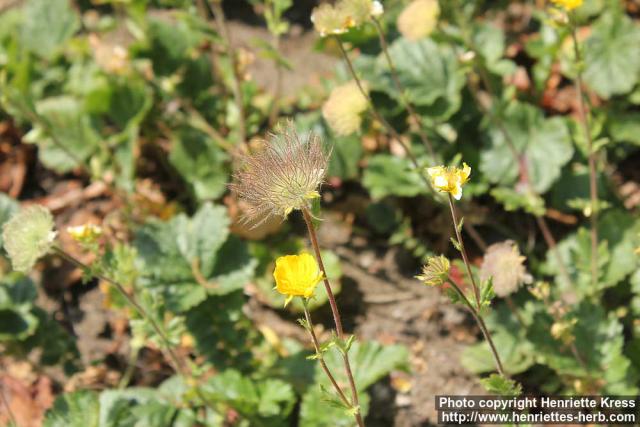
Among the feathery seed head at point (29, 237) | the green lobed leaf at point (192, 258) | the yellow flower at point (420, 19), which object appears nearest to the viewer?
the feathery seed head at point (29, 237)

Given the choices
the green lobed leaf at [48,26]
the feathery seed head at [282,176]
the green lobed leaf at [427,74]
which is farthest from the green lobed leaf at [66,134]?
the feathery seed head at [282,176]

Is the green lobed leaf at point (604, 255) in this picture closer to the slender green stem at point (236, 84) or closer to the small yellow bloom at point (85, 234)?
the slender green stem at point (236, 84)

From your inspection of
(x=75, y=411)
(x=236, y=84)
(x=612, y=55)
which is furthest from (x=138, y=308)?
(x=612, y=55)

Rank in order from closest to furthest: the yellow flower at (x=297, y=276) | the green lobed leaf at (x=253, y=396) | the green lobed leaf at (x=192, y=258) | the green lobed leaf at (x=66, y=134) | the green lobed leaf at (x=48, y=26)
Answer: the yellow flower at (x=297, y=276) → the green lobed leaf at (x=253, y=396) → the green lobed leaf at (x=192, y=258) → the green lobed leaf at (x=66, y=134) → the green lobed leaf at (x=48, y=26)

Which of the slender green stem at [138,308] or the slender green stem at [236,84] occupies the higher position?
the slender green stem at [236,84]

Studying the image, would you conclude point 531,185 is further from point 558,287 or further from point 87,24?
point 87,24

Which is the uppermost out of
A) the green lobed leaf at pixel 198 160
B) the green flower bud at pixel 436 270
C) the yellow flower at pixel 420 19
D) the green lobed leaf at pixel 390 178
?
the yellow flower at pixel 420 19

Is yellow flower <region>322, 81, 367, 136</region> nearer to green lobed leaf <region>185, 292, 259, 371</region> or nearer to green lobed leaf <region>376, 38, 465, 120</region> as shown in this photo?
green lobed leaf <region>376, 38, 465, 120</region>
